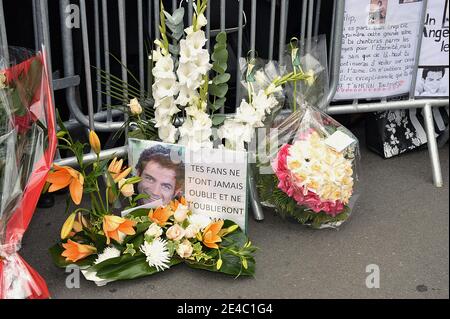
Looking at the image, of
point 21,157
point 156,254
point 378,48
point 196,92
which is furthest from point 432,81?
point 21,157

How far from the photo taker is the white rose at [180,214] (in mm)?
2510

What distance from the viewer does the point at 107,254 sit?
7.97ft

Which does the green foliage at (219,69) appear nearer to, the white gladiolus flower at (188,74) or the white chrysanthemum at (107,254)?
the white gladiolus flower at (188,74)

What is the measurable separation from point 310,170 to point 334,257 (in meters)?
0.35

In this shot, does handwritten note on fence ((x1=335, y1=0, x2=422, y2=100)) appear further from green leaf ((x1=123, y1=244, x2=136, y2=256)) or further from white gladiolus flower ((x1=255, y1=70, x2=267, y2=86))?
green leaf ((x1=123, y1=244, x2=136, y2=256))

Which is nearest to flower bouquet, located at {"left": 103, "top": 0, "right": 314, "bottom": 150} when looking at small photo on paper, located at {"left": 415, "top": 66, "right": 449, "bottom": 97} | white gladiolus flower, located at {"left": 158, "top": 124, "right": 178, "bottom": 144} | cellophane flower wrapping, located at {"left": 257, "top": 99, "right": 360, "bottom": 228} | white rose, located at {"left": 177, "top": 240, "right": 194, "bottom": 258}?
white gladiolus flower, located at {"left": 158, "top": 124, "right": 178, "bottom": 144}

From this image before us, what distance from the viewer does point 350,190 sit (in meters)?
2.72

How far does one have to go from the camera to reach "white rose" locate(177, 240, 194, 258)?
243 cm

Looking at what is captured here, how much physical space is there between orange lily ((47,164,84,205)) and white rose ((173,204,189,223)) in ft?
1.22

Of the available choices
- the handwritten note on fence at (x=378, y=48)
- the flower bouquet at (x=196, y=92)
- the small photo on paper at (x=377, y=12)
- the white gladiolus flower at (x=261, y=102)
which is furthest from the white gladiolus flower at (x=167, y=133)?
the small photo on paper at (x=377, y=12)

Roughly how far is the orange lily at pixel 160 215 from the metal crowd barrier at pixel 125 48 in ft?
1.18

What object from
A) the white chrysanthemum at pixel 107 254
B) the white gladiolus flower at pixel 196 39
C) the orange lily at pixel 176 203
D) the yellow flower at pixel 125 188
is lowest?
the white chrysanthemum at pixel 107 254

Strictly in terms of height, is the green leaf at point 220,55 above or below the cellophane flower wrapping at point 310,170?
above

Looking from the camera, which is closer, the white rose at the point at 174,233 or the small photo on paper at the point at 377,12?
the white rose at the point at 174,233
